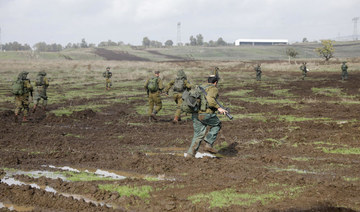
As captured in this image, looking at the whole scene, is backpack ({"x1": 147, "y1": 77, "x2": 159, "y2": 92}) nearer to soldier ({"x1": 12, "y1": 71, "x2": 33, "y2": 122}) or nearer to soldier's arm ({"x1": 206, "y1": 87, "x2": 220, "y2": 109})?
soldier ({"x1": 12, "y1": 71, "x2": 33, "y2": 122})

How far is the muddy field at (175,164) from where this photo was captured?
7965 mm

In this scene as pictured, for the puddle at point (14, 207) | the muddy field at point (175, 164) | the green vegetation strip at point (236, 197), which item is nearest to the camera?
the green vegetation strip at point (236, 197)

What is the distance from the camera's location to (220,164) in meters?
10.9

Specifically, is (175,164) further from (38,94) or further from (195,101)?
(38,94)

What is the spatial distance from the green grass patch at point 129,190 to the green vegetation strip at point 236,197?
94 cm

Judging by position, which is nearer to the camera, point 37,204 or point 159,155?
point 37,204

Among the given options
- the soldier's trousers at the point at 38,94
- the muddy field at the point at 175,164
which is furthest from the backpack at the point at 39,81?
the muddy field at the point at 175,164

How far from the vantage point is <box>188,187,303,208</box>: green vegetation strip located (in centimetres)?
774

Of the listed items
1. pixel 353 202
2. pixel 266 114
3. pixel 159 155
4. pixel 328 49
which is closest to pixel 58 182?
pixel 159 155

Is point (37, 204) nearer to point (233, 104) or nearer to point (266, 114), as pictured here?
point (266, 114)

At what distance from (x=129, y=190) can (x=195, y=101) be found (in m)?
3.48

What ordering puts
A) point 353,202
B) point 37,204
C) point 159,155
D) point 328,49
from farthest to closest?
point 328,49, point 159,155, point 37,204, point 353,202

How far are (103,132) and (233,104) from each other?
438 inches

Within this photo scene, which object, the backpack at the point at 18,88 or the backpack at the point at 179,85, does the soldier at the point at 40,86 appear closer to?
the backpack at the point at 18,88
